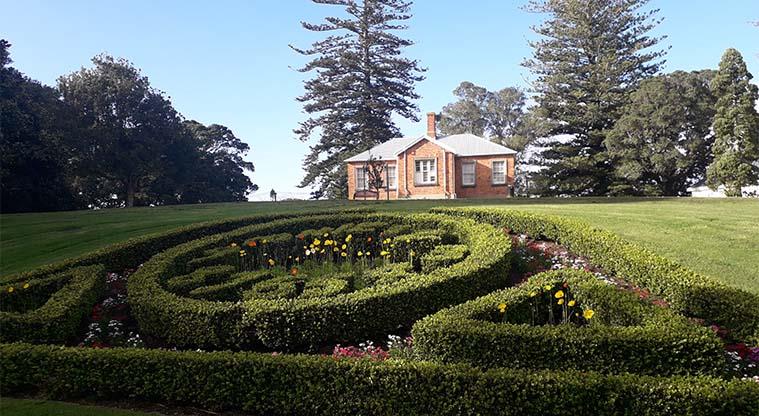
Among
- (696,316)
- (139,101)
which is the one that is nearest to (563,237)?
(696,316)

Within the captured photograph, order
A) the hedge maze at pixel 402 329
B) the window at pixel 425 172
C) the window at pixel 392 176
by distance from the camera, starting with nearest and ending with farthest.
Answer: the hedge maze at pixel 402 329 → the window at pixel 425 172 → the window at pixel 392 176

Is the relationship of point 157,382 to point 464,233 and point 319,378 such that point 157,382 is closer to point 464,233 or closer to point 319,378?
point 319,378

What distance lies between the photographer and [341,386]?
13.4ft

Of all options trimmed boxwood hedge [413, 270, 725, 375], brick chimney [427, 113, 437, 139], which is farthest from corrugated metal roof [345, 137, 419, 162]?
trimmed boxwood hedge [413, 270, 725, 375]

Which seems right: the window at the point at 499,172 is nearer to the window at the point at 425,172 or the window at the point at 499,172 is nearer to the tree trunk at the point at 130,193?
the window at the point at 425,172

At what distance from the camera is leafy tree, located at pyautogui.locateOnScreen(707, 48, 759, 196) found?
2266 cm

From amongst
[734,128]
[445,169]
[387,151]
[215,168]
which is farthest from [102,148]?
[734,128]

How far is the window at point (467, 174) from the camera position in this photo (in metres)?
28.1

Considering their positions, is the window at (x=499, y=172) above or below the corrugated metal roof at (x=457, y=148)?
below

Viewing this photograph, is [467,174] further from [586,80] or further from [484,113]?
[484,113]

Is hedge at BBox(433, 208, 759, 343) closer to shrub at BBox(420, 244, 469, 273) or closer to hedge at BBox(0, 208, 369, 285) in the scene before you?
shrub at BBox(420, 244, 469, 273)

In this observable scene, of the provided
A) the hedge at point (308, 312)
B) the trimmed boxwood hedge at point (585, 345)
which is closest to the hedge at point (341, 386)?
the trimmed boxwood hedge at point (585, 345)

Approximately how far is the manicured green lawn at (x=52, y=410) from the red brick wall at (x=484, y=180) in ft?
81.1

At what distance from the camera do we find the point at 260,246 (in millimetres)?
8930
